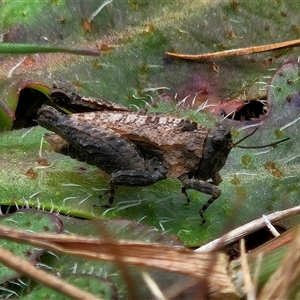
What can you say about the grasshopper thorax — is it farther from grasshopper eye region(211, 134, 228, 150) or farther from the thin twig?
the thin twig

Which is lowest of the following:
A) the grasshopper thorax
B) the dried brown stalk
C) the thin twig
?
the thin twig

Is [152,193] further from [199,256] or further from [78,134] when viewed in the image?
[199,256]

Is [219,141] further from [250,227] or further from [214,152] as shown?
[250,227]

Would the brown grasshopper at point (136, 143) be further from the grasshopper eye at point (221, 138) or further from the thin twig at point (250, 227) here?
the thin twig at point (250, 227)

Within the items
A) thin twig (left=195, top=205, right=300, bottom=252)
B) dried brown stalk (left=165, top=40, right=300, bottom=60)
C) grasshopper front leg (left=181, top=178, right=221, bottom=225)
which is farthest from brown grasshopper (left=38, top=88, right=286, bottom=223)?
dried brown stalk (left=165, top=40, right=300, bottom=60)

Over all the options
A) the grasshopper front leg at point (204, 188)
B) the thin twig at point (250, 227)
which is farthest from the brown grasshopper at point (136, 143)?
the thin twig at point (250, 227)

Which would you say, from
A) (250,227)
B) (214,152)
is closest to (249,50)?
(214,152)

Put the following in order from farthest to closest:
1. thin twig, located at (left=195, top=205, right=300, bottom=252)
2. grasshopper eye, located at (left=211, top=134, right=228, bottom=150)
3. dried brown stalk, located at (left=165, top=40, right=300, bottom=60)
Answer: dried brown stalk, located at (left=165, top=40, right=300, bottom=60) < grasshopper eye, located at (left=211, top=134, right=228, bottom=150) < thin twig, located at (left=195, top=205, right=300, bottom=252)

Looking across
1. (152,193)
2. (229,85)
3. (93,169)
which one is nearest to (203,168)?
(152,193)
